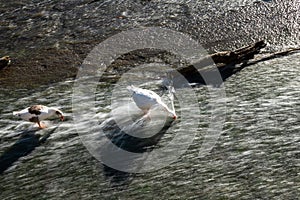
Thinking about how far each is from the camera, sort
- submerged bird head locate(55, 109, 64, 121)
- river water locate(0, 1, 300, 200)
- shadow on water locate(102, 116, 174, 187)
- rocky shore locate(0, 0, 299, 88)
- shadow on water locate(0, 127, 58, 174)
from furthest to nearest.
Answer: rocky shore locate(0, 0, 299, 88) → submerged bird head locate(55, 109, 64, 121) → shadow on water locate(0, 127, 58, 174) → shadow on water locate(102, 116, 174, 187) → river water locate(0, 1, 300, 200)

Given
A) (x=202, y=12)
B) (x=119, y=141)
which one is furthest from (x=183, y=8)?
(x=119, y=141)

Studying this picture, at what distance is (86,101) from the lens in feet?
33.4

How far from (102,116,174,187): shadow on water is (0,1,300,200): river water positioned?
29mm

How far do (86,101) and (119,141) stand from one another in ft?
5.47

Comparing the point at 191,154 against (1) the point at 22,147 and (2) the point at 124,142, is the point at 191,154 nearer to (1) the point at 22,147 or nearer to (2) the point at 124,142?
(2) the point at 124,142

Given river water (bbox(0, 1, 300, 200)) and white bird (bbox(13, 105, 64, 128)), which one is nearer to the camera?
river water (bbox(0, 1, 300, 200))

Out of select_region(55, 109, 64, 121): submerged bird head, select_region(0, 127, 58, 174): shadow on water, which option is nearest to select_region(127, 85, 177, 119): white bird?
select_region(55, 109, 64, 121): submerged bird head

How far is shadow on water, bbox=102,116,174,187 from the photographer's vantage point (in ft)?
25.8

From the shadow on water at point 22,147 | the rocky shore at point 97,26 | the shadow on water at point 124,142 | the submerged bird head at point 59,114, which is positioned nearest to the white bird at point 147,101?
the shadow on water at point 124,142

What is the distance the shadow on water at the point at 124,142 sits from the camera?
7875 mm

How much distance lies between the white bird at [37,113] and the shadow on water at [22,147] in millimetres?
229

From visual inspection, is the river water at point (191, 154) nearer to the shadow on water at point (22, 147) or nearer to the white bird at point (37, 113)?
the shadow on water at point (22, 147)

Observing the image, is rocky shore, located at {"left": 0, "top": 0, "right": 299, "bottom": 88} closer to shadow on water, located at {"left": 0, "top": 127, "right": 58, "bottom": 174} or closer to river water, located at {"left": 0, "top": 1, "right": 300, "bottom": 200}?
river water, located at {"left": 0, "top": 1, "right": 300, "bottom": 200}

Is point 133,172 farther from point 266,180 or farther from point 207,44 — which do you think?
point 207,44
